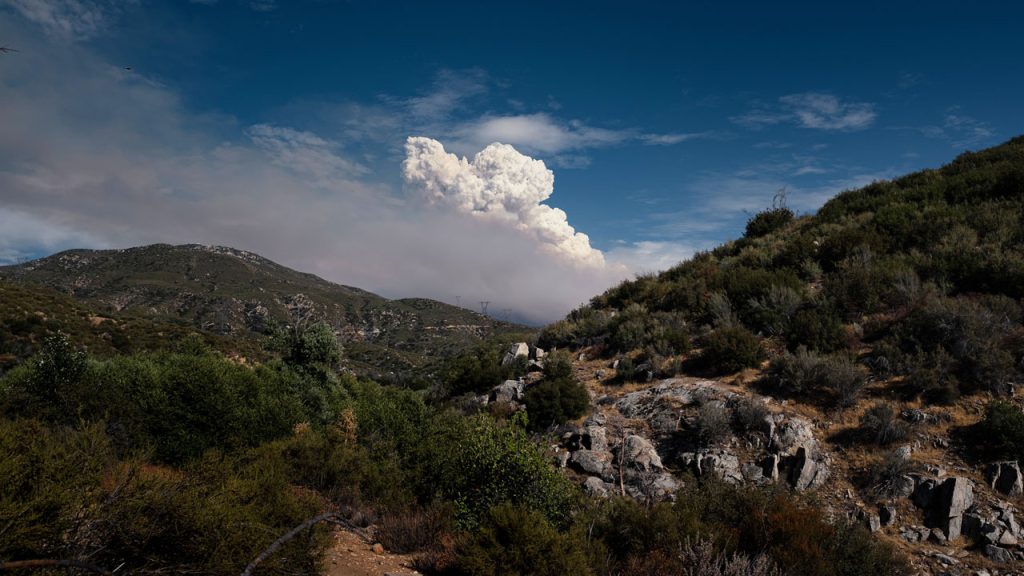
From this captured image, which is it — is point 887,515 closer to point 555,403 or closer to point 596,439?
point 596,439

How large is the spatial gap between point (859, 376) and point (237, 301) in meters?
122

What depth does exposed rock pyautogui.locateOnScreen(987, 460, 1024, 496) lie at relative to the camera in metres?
9.27

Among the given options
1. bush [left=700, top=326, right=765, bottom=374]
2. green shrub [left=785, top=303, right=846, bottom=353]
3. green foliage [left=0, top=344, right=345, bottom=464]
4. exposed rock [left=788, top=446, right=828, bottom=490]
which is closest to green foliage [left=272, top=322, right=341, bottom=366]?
green foliage [left=0, top=344, right=345, bottom=464]

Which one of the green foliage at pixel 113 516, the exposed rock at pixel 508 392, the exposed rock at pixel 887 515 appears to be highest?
the green foliage at pixel 113 516

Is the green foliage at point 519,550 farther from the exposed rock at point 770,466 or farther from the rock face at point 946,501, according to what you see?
the rock face at point 946,501

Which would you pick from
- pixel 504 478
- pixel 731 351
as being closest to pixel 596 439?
pixel 504 478

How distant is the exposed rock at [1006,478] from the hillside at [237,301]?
74854 millimetres

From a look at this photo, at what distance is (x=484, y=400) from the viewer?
57.3 ft

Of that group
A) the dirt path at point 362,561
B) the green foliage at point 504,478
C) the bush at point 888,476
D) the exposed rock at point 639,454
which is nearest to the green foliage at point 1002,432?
the bush at point 888,476

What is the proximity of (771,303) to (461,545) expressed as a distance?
15.6 meters

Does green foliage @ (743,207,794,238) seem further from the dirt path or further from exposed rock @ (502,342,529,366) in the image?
the dirt path

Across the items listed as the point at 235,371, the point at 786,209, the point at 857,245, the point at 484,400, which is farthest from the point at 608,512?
the point at 786,209

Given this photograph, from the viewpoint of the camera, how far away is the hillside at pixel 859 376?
31.7 ft

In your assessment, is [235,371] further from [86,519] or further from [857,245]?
[857,245]
